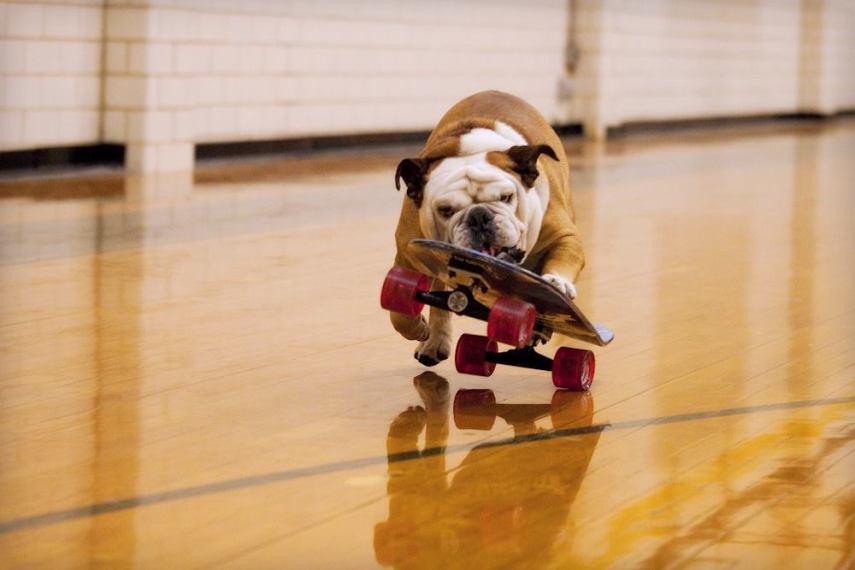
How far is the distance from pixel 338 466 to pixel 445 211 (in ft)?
2.83

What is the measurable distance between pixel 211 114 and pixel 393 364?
7.51 meters

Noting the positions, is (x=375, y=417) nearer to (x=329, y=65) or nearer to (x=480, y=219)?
(x=480, y=219)

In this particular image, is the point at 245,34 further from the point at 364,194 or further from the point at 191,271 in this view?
the point at 191,271

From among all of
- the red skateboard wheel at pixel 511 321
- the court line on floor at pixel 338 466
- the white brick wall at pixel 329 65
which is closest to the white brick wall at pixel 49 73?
the white brick wall at pixel 329 65

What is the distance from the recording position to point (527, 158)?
3.88 metres

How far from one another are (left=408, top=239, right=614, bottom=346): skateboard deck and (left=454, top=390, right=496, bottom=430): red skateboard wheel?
235mm

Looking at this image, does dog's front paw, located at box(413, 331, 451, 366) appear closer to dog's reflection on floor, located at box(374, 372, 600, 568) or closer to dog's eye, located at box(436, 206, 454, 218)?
dog's reflection on floor, located at box(374, 372, 600, 568)

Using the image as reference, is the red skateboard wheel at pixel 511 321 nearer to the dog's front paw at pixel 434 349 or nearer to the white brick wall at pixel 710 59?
the dog's front paw at pixel 434 349

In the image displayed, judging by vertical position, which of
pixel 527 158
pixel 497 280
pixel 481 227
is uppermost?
pixel 527 158

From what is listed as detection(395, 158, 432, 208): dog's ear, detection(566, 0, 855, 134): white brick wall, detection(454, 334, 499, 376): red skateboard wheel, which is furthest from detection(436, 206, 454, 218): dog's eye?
detection(566, 0, 855, 134): white brick wall

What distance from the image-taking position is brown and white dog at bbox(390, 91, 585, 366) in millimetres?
3793

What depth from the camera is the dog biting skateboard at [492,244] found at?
12.2 ft

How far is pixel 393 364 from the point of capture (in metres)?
4.38

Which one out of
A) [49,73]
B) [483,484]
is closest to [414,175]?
[483,484]
